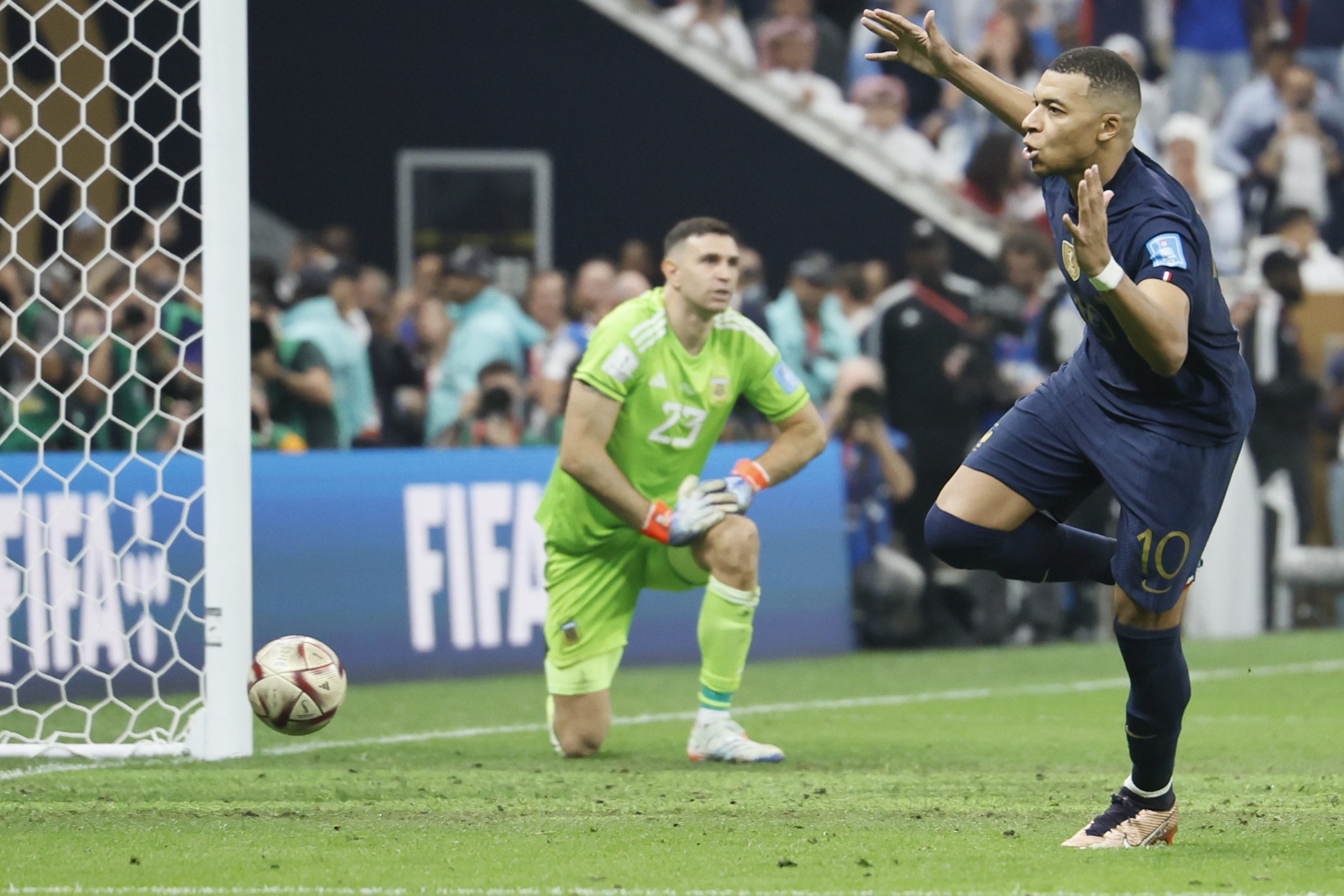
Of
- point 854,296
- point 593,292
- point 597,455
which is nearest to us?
point 597,455

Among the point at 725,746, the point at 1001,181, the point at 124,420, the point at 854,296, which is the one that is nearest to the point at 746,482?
the point at 725,746

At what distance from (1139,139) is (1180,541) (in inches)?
440

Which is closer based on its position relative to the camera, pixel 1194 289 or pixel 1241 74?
pixel 1194 289

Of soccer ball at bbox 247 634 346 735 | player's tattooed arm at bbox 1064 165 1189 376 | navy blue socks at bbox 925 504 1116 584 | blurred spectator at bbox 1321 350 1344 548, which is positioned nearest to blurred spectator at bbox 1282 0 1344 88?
blurred spectator at bbox 1321 350 1344 548

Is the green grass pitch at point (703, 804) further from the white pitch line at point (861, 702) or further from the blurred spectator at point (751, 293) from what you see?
the blurred spectator at point (751, 293)

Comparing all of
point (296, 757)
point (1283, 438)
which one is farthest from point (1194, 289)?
point (1283, 438)

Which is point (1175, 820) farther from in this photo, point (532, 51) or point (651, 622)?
point (532, 51)

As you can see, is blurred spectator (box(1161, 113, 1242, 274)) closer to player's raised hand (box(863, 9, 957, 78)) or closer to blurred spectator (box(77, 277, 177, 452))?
blurred spectator (box(77, 277, 177, 452))

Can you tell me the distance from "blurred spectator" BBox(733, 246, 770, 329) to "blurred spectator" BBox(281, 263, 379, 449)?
2465mm

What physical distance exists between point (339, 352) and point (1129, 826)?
7.32m

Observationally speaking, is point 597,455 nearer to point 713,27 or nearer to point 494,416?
point 494,416

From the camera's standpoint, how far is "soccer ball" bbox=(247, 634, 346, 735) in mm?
6707

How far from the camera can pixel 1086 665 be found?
11.5m

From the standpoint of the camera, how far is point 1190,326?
5.29 metres
